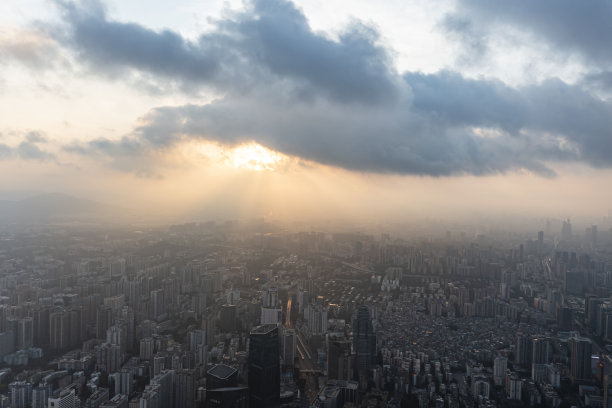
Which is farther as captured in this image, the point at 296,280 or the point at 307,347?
the point at 296,280

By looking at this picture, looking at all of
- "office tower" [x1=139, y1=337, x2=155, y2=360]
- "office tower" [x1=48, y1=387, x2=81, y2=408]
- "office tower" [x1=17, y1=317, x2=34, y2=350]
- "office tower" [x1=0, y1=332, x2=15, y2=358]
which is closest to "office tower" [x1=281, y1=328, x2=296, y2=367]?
"office tower" [x1=139, y1=337, x2=155, y2=360]

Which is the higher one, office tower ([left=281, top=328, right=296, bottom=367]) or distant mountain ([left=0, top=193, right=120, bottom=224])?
distant mountain ([left=0, top=193, right=120, bottom=224])

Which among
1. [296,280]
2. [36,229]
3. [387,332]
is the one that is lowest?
[387,332]

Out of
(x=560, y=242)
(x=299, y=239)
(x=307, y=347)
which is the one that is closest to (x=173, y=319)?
(x=307, y=347)

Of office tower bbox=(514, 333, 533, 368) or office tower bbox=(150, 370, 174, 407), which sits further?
office tower bbox=(514, 333, 533, 368)

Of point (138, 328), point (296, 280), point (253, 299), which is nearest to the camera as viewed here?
point (138, 328)

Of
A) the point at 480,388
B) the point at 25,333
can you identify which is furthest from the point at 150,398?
the point at 480,388

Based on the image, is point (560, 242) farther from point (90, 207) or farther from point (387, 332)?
point (90, 207)

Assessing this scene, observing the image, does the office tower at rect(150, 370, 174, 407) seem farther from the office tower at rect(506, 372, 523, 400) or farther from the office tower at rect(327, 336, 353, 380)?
the office tower at rect(506, 372, 523, 400)
